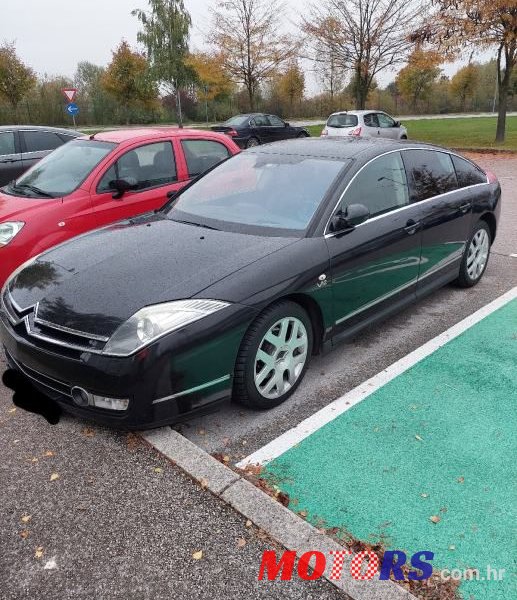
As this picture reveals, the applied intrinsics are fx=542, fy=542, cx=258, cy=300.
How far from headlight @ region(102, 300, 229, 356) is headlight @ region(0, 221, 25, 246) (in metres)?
2.61

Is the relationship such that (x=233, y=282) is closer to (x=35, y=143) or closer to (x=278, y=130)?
(x=35, y=143)

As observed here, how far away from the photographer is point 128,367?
272cm

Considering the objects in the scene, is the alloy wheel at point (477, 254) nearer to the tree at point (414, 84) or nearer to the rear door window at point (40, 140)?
the rear door window at point (40, 140)

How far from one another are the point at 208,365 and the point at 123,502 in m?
0.79

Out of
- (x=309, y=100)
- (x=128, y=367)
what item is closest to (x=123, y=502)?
(x=128, y=367)

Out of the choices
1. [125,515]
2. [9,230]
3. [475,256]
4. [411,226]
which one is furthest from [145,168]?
[125,515]

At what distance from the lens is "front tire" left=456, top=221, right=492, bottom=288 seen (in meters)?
5.20

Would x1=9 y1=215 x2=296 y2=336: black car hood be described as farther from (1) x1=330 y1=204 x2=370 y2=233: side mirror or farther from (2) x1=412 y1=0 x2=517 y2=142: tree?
(2) x1=412 y1=0 x2=517 y2=142: tree

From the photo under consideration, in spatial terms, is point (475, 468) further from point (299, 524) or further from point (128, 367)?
point (128, 367)

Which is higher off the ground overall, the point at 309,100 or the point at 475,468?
the point at 309,100

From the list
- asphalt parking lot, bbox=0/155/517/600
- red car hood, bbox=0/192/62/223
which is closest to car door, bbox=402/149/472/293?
asphalt parking lot, bbox=0/155/517/600

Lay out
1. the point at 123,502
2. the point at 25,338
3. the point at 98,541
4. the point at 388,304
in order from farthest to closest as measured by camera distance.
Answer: the point at 388,304, the point at 25,338, the point at 123,502, the point at 98,541

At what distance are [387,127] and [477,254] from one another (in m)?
15.1

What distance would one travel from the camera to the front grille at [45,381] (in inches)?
117
